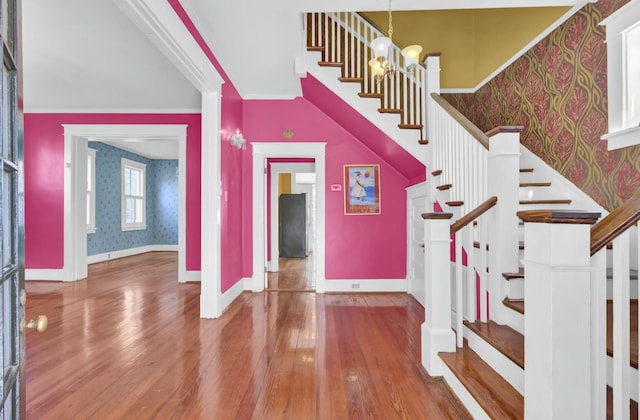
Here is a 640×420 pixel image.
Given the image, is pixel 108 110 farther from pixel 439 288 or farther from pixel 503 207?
pixel 503 207

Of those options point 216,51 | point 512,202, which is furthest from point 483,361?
point 216,51

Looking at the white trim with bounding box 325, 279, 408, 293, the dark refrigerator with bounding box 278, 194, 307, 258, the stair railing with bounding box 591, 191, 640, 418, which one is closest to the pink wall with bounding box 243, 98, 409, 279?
the white trim with bounding box 325, 279, 408, 293

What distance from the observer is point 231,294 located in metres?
4.25

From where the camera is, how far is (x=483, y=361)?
2152 mm

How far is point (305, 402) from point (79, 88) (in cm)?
513

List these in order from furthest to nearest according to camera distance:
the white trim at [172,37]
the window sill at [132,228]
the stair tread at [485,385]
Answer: the window sill at [132,228] < the white trim at [172,37] < the stair tread at [485,385]

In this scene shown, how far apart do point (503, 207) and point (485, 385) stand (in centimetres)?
109

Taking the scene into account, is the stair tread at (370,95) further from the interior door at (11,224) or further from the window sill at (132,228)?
the window sill at (132,228)

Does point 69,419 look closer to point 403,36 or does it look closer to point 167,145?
point 403,36

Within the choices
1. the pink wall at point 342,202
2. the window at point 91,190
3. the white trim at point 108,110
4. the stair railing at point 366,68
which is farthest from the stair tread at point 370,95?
the window at point 91,190

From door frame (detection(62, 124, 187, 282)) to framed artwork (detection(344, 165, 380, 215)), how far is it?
9.20ft

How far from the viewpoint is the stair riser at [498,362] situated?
176cm

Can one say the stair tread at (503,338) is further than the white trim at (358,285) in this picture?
No

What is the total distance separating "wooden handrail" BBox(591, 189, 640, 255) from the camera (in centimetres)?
110
